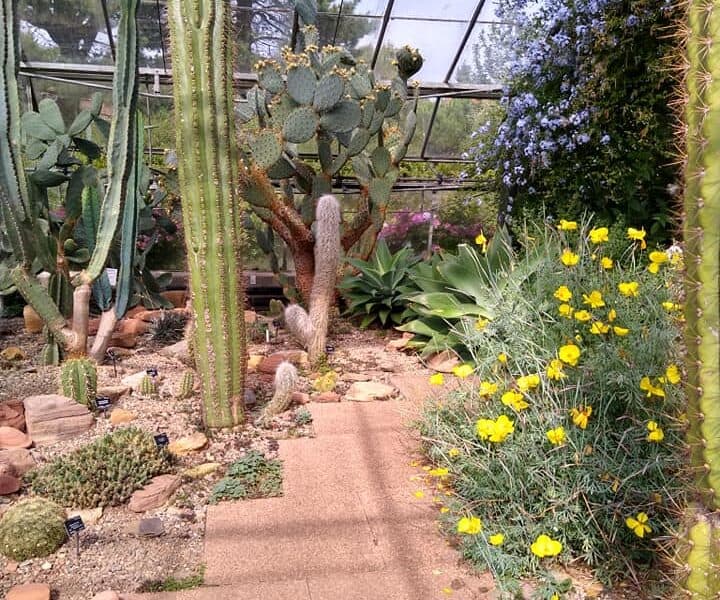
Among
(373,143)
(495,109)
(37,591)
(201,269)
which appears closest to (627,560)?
(37,591)

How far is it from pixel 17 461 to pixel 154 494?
70 cm

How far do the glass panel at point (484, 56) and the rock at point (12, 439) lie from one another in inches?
269

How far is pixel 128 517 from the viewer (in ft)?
8.13

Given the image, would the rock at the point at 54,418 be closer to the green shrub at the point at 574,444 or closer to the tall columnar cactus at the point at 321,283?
the tall columnar cactus at the point at 321,283

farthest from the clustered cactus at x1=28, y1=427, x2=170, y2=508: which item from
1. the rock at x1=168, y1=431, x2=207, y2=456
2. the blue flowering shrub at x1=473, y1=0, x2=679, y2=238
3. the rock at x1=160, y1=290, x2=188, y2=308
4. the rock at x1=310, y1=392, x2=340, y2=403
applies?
the blue flowering shrub at x1=473, y1=0, x2=679, y2=238

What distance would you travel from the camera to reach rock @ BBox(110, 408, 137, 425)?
10.7 ft

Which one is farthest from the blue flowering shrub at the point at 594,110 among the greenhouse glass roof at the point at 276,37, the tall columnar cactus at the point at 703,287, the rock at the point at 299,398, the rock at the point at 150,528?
the rock at the point at 150,528

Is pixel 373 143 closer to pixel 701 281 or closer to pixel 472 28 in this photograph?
pixel 472 28

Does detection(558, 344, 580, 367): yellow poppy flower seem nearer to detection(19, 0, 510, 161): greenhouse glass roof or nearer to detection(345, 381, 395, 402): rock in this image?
detection(345, 381, 395, 402): rock

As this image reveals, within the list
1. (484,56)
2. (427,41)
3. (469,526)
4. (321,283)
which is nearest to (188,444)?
(469,526)

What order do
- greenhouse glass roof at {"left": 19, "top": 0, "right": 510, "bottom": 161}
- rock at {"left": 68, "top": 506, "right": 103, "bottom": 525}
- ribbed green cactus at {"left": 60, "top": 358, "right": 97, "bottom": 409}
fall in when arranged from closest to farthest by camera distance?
1. rock at {"left": 68, "top": 506, "right": 103, "bottom": 525}
2. ribbed green cactus at {"left": 60, "top": 358, "right": 97, "bottom": 409}
3. greenhouse glass roof at {"left": 19, "top": 0, "right": 510, "bottom": 161}

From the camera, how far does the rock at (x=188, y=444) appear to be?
2949mm

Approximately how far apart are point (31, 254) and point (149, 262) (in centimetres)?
359

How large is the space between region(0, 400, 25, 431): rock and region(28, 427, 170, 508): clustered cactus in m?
0.54
